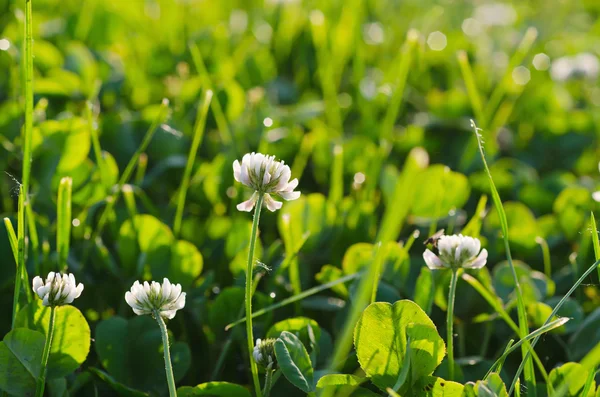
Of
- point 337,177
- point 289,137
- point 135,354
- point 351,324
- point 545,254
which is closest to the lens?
point 351,324

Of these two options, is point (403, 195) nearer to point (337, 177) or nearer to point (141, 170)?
point (337, 177)

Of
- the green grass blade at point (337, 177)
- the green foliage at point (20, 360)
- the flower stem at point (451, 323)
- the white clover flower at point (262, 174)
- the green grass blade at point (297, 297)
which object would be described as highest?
the green grass blade at point (337, 177)

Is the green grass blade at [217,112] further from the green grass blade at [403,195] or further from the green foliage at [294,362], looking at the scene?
the green foliage at [294,362]

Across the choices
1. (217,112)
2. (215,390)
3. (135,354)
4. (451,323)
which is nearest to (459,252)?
(451,323)

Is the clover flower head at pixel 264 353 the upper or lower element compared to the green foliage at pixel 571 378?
upper

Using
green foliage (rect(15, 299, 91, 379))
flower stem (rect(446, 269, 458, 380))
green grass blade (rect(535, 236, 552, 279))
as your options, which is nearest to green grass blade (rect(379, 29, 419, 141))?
green grass blade (rect(535, 236, 552, 279))

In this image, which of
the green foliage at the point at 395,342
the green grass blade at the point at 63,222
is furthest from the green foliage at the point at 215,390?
the green grass blade at the point at 63,222
